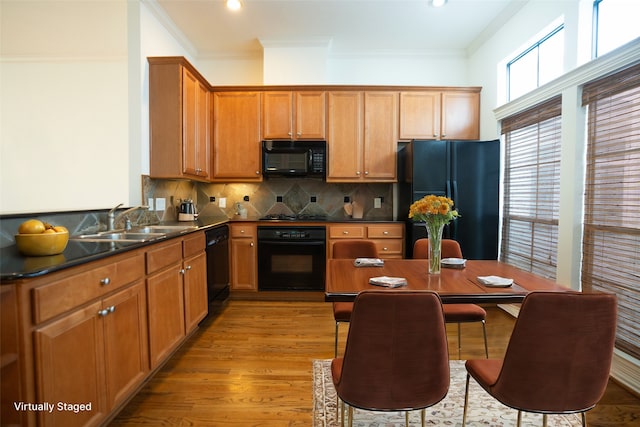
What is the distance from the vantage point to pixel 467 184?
3395 millimetres

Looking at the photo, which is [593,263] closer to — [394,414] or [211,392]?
[394,414]

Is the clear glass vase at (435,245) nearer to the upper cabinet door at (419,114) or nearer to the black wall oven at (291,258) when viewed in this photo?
the black wall oven at (291,258)

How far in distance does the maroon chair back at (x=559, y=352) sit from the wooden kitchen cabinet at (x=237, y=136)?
327 centimetres

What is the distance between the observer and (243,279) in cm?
372

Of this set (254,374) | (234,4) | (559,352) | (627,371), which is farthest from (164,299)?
(627,371)

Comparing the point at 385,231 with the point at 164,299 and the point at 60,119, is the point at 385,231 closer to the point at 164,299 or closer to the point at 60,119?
the point at 164,299

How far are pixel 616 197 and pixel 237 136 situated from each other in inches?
142

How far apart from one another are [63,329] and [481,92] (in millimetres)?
4426

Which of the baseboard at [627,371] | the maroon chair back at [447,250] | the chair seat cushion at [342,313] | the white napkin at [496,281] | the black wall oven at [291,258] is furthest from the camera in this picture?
the black wall oven at [291,258]

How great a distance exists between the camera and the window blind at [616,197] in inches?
76.7

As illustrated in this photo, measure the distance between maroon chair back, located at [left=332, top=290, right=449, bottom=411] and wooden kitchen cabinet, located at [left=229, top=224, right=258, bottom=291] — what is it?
8.66 feet

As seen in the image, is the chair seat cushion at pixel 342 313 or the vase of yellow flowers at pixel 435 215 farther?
the chair seat cushion at pixel 342 313

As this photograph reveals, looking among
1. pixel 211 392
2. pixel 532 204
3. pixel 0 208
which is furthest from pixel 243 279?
pixel 532 204

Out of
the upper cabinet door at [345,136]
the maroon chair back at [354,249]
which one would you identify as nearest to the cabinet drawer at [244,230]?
the upper cabinet door at [345,136]
